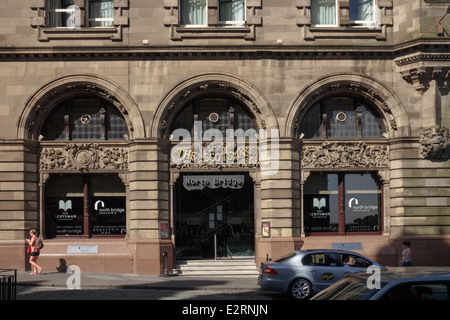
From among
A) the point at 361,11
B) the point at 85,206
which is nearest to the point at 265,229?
the point at 85,206

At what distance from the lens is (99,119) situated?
86.1ft

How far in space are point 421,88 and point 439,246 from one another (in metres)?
5.97

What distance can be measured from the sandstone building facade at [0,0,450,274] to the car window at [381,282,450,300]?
16.9 metres

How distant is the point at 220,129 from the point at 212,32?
12.3 feet

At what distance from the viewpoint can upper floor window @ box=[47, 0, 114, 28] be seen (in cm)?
2591

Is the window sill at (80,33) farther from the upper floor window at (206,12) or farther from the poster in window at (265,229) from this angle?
the poster in window at (265,229)

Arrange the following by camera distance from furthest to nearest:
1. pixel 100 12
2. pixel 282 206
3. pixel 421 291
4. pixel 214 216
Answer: pixel 214 216
pixel 100 12
pixel 282 206
pixel 421 291

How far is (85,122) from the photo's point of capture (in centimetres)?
2625

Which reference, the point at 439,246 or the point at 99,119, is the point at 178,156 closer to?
the point at 99,119

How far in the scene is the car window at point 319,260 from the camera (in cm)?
1933

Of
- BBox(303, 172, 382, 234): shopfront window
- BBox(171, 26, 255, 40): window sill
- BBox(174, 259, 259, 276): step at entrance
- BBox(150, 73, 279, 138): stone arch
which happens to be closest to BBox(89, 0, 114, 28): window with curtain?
BBox(171, 26, 255, 40): window sill

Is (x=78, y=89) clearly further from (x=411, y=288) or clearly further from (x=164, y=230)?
(x=411, y=288)
